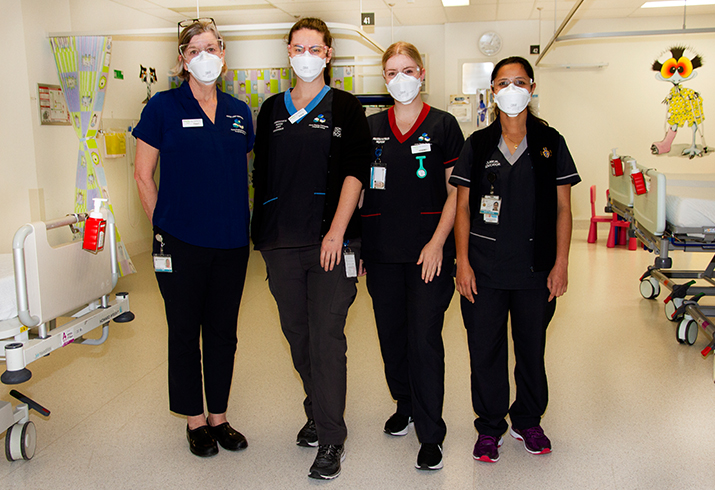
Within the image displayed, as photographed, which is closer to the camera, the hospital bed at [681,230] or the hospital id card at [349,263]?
the hospital id card at [349,263]

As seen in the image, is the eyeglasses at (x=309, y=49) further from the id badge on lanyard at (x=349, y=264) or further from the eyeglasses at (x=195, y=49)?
the id badge on lanyard at (x=349, y=264)

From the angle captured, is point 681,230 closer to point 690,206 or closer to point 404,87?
point 690,206

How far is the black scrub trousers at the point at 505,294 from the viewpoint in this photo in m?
2.13

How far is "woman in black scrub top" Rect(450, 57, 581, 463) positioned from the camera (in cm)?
212

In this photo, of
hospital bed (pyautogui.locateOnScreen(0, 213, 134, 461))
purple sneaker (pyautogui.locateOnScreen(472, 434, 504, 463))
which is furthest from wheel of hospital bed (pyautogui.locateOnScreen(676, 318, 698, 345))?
hospital bed (pyautogui.locateOnScreen(0, 213, 134, 461))

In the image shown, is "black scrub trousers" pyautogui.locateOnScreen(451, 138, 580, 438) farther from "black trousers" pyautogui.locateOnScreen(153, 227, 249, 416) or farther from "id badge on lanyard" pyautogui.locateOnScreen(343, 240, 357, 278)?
"black trousers" pyautogui.locateOnScreen(153, 227, 249, 416)

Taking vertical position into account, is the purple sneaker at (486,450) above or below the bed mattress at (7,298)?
below

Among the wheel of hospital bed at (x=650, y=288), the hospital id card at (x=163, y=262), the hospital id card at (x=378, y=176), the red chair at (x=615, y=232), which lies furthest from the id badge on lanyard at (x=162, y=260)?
the red chair at (x=615, y=232)

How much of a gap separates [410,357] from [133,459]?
1211mm

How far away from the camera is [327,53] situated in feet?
7.08

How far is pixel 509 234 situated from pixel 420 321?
464 mm

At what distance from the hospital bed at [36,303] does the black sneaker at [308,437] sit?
39.3 inches

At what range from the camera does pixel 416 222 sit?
2.17 m

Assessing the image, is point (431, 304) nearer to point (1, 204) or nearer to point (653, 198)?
point (653, 198)
